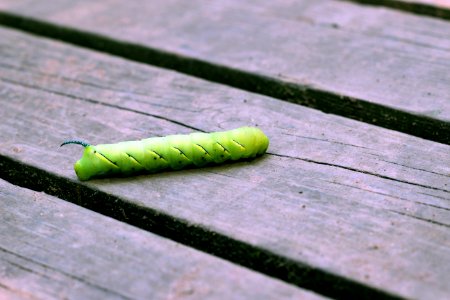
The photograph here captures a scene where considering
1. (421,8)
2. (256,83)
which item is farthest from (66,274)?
(421,8)

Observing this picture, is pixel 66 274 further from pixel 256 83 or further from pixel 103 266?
pixel 256 83

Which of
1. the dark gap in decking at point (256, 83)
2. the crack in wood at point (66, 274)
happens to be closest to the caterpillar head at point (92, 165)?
the crack in wood at point (66, 274)

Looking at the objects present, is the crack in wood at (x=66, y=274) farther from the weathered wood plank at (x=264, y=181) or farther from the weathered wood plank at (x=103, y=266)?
the weathered wood plank at (x=264, y=181)

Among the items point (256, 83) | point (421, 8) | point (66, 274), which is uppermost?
point (421, 8)

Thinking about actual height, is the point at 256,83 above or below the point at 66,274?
above

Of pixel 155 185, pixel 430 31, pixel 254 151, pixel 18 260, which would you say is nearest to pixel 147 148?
pixel 155 185

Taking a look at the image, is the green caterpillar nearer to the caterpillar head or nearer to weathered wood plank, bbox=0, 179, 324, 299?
the caterpillar head

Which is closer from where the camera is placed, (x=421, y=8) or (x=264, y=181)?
(x=264, y=181)
